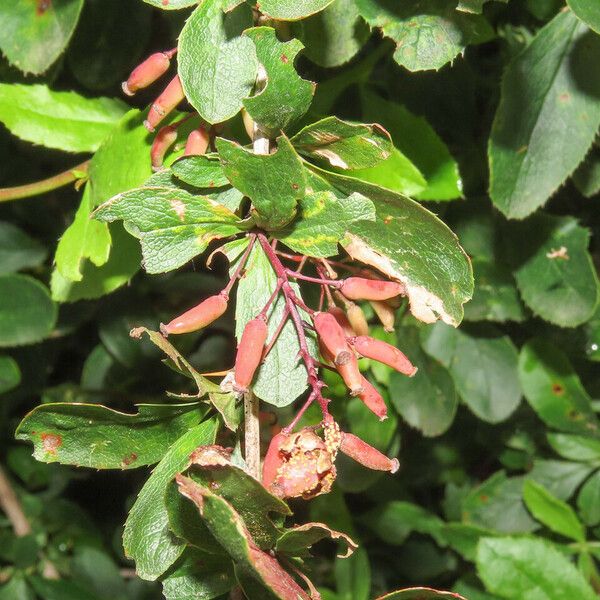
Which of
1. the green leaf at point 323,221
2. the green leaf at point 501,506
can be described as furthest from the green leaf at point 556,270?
the green leaf at point 323,221

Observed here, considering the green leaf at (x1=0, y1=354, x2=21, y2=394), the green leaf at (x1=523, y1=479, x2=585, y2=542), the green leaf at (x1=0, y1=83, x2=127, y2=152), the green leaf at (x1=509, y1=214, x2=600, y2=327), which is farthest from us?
the green leaf at (x1=523, y1=479, x2=585, y2=542)

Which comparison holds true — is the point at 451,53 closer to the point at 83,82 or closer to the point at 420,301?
the point at 420,301

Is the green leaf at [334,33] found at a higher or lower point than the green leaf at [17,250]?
higher

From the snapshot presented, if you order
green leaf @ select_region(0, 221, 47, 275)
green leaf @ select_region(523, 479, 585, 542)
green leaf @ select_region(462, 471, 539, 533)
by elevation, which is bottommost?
green leaf @ select_region(462, 471, 539, 533)

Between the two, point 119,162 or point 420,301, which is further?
point 119,162

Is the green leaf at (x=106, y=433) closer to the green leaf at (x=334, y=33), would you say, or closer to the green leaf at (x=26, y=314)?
the green leaf at (x=334, y=33)

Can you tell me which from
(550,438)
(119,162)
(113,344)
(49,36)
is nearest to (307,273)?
(119,162)

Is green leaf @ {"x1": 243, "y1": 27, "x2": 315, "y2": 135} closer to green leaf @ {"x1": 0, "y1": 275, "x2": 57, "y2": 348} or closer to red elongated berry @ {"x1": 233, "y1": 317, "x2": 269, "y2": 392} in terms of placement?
red elongated berry @ {"x1": 233, "y1": 317, "x2": 269, "y2": 392}

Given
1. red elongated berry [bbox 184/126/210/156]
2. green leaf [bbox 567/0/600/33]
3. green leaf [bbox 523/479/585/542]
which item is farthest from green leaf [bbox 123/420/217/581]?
green leaf [bbox 523/479/585/542]
